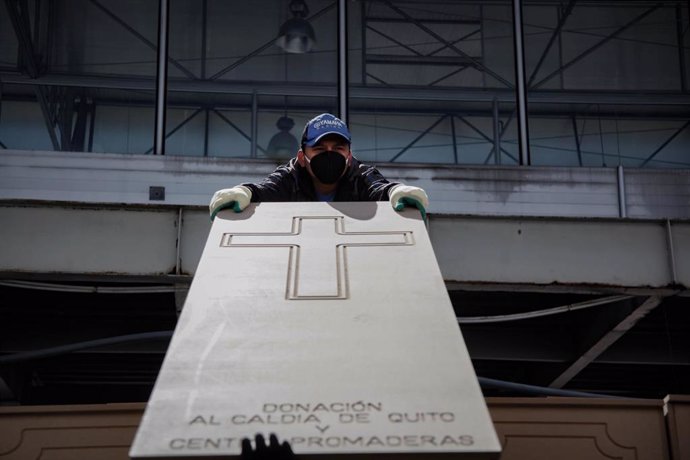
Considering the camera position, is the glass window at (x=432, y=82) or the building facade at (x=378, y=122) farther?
the glass window at (x=432, y=82)

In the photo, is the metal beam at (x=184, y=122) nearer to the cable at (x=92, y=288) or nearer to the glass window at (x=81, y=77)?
the glass window at (x=81, y=77)

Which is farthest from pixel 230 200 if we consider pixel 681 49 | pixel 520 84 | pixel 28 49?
pixel 681 49

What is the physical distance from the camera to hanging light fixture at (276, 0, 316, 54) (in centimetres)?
1036

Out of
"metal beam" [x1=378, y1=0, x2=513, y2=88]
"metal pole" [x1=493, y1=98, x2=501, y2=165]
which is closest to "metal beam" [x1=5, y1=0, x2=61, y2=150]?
"metal beam" [x1=378, y1=0, x2=513, y2=88]

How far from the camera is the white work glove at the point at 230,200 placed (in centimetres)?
454

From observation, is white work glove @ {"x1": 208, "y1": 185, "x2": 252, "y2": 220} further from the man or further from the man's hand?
the man's hand

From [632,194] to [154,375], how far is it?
16.5ft

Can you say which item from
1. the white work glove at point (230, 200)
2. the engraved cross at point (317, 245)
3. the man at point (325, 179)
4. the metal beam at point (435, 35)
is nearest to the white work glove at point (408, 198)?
the man at point (325, 179)

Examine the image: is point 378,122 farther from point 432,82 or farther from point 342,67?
point 432,82

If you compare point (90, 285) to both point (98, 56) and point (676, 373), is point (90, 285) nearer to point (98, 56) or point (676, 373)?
point (98, 56)

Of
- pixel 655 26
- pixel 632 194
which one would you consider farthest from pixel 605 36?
pixel 632 194

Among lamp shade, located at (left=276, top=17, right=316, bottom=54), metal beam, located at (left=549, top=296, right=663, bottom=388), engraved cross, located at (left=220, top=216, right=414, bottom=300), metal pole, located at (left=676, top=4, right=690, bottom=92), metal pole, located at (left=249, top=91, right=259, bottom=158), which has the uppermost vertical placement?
metal pole, located at (left=676, top=4, right=690, bottom=92)

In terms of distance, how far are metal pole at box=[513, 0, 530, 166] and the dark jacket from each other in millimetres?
5168

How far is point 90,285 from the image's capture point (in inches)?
309
